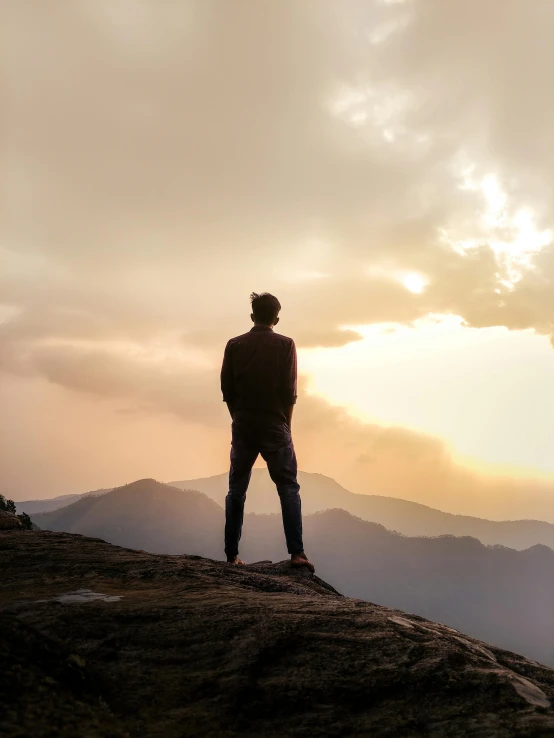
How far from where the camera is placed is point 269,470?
24.6 ft

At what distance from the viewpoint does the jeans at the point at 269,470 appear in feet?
23.8

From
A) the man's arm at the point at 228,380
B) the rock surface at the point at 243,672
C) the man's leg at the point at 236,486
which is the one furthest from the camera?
the man's arm at the point at 228,380

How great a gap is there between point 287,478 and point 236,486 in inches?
31.0

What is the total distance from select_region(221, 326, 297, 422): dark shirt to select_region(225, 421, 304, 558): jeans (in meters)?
0.22

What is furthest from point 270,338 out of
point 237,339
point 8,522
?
point 8,522

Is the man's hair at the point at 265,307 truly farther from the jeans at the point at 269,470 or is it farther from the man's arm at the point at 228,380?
the jeans at the point at 269,470

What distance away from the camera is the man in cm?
740

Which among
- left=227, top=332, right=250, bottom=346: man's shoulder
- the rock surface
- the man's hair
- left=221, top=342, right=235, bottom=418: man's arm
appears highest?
the man's hair

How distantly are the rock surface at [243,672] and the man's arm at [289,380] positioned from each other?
4.02 metres

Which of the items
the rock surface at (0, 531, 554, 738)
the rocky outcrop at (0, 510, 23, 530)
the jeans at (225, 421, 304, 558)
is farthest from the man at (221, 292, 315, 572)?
the rocky outcrop at (0, 510, 23, 530)

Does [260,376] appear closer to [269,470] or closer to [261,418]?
[261,418]

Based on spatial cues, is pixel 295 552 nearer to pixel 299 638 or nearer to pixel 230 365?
pixel 230 365

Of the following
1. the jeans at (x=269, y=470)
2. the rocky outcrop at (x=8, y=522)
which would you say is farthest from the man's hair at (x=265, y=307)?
the rocky outcrop at (x=8, y=522)

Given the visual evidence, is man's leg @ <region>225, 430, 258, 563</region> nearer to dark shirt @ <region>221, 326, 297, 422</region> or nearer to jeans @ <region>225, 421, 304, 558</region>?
jeans @ <region>225, 421, 304, 558</region>
